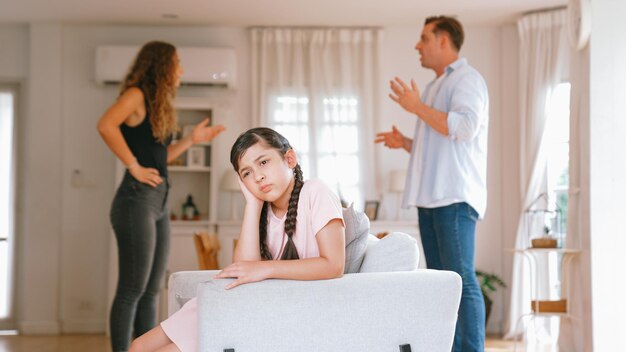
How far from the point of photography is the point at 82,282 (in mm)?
7293

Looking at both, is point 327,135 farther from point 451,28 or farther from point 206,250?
point 451,28

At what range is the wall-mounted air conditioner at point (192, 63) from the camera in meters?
7.06

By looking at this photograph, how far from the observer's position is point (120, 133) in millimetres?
4180

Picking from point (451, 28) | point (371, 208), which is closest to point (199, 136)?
point (451, 28)

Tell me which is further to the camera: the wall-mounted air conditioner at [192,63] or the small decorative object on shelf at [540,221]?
the wall-mounted air conditioner at [192,63]

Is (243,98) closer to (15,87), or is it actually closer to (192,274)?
(15,87)

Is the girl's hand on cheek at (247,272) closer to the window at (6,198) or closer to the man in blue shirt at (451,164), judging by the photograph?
the man in blue shirt at (451,164)

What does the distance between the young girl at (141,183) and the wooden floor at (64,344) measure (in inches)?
76.4

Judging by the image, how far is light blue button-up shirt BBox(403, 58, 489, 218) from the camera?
12.1 ft

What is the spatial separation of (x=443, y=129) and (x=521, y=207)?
3.40 metres

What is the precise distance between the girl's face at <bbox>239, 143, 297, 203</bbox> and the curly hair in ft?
5.65

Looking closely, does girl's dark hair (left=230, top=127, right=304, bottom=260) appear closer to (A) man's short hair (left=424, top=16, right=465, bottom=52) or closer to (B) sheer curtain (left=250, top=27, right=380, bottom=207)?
(A) man's short hair (left=424, top=16, right=465, bottom=52)

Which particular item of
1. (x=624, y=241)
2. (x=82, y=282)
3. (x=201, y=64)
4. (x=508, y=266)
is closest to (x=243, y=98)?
(x=201, y=64)

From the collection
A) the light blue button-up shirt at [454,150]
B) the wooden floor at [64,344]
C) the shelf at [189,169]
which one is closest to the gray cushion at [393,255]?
the light blue button-up shirt at [454,150]
